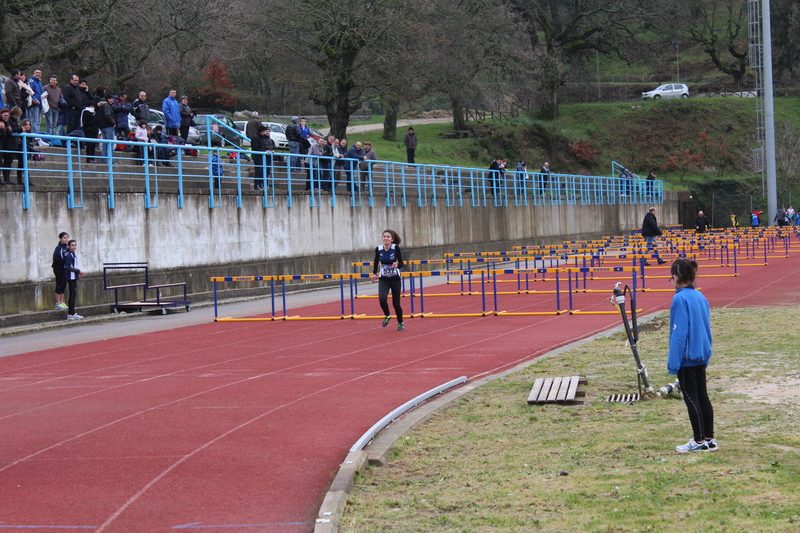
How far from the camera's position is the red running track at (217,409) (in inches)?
249

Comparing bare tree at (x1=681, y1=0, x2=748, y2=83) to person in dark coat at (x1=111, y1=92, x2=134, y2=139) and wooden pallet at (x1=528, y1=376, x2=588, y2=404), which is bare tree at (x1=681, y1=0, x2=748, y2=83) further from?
wooden pallet at (x1=528, y1=376, x2=588, y2=404)

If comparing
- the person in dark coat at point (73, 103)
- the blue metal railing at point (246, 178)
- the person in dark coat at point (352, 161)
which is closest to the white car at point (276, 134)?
the blue metal railing at point (246, 178)

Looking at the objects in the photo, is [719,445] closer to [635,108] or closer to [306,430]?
[306,430]

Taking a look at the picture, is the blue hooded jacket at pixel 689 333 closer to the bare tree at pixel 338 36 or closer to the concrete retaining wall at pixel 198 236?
the concrete retaining wall at pixel 198 236

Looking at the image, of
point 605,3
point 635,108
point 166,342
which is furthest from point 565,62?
point 166,342

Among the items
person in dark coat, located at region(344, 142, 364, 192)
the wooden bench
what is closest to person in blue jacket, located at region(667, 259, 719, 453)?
the wooden bench

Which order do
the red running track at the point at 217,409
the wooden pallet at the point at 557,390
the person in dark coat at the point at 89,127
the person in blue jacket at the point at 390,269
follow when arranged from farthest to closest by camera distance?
the person in dark coat at the point at 89,127 → the person in blue jacket at the point at 390,269 → the wooden pallet at the point at 557,390 → the red running track at the point at 217,409

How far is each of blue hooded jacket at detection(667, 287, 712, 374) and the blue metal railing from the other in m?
14.5

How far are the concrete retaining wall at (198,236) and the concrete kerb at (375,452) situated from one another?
11176 millimetres

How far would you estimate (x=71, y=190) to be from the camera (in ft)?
62.7

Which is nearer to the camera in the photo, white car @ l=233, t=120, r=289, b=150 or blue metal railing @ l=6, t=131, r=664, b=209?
blue metal railing @ l=6, t=131, r=664, b=209

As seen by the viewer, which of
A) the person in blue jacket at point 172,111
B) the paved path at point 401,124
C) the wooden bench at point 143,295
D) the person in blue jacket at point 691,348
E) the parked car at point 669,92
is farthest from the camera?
the parked car at point 669,92

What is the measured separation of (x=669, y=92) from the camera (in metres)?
84.6

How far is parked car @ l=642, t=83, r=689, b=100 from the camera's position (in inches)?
3312
